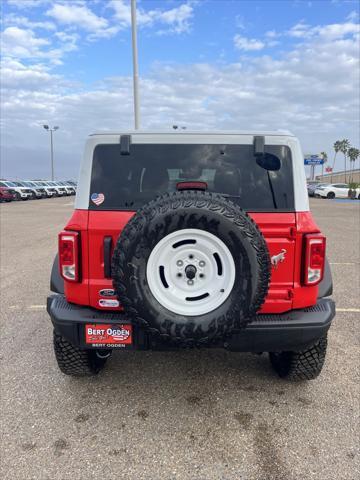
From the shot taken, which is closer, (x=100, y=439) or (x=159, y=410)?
(x=100, y=439)

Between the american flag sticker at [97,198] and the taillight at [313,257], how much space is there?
1417 millimetres

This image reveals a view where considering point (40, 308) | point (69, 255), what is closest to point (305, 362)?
point (69, 255)

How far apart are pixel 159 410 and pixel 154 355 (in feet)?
2.90

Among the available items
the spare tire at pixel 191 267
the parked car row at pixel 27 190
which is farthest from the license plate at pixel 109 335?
the parked car row at pixel 27 190

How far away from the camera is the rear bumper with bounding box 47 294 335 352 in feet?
8.42

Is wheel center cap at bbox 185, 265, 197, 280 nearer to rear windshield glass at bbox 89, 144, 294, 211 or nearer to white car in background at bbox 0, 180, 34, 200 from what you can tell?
rear windshield glass at bbox 89, 144, 294, 211

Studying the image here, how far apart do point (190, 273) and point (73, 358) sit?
1405 millimetres

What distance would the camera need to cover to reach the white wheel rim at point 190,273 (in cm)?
235

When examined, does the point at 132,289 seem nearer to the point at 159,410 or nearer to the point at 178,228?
the point at 178,228

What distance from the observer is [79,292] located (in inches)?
107

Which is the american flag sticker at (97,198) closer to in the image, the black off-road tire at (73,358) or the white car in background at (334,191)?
the black off-road tire at (73,358)

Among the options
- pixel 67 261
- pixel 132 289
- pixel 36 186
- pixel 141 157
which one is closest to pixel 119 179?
pixel 141 157

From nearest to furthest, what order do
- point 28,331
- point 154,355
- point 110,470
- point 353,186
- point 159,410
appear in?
point 110,470
point 159,410
point 154,355
point 28,331
point 353,186

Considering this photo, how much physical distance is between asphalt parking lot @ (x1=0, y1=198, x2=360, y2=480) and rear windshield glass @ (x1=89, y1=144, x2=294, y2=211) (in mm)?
1491
